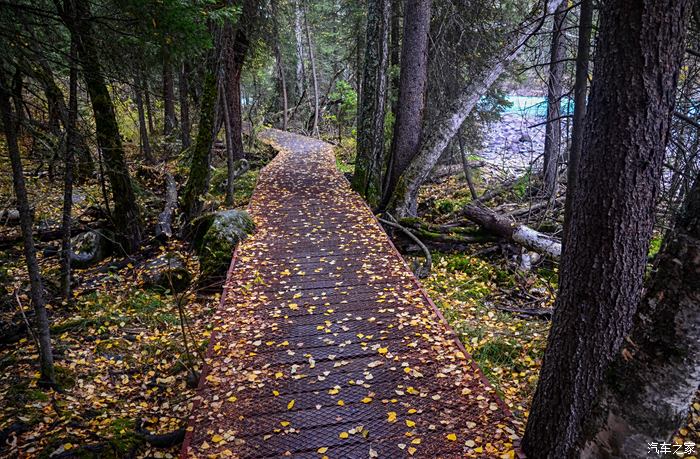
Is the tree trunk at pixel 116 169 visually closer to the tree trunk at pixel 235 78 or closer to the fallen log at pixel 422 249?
the tree trunk at pixel 235 78

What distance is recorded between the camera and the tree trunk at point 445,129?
8977mm

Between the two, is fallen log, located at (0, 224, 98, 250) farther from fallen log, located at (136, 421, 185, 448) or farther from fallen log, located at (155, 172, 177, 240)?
fallen log, located at (136, 421, 185, 448)

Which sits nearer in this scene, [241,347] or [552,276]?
[241,347]

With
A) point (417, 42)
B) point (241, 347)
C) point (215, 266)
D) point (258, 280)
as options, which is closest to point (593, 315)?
point (241, 347)

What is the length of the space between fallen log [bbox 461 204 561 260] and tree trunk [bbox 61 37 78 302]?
716 cm

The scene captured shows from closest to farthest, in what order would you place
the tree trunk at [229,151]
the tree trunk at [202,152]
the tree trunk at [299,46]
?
the tree trunk at [202,152] < the tree trunk at [229,151] < the tree trunk at [299,46]

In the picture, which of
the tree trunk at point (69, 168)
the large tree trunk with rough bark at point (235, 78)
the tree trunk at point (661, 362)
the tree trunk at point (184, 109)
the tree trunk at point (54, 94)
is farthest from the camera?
the tree trunk at point (184, 109)

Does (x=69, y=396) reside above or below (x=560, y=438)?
below

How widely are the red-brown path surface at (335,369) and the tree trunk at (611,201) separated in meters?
0.88

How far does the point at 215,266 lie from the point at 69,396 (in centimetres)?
304

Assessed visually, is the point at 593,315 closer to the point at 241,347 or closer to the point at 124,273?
the point at 241,347

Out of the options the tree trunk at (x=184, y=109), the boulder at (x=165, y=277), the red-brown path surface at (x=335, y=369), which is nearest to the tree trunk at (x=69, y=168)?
the boulder at (x=165, y=277)

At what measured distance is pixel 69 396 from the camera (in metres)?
4.46

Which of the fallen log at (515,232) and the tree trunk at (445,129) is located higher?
the tree trunk at (445,129)
